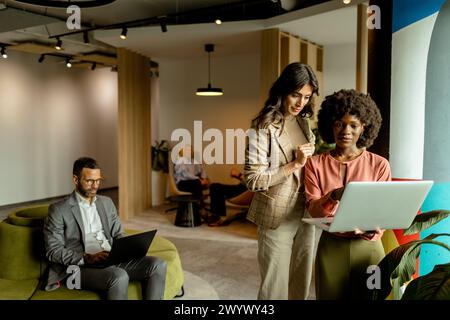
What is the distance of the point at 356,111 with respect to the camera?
73.6 inches

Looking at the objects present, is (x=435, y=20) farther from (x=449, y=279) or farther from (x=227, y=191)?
(x=227, y=191)

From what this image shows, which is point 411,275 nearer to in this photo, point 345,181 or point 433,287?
point 433,287

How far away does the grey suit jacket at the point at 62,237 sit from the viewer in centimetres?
286

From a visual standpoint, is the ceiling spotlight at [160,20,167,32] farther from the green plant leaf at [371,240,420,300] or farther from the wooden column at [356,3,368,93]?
the green plant leaf at [371,240,420,300]

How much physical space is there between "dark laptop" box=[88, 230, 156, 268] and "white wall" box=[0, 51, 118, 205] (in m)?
6.64

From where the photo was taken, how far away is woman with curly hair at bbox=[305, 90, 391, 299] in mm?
1842

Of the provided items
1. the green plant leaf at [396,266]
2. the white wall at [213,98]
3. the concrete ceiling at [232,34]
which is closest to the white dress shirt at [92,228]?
the green plant leaf at [396,266]

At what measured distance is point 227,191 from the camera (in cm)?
740

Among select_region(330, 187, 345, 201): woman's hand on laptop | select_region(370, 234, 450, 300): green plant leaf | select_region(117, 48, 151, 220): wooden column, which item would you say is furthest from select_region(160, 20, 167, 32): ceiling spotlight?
select_region(370, 234, 450, 300): green plant leaf

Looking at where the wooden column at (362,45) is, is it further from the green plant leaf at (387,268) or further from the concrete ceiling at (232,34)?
the green plant leaf at (387,268)

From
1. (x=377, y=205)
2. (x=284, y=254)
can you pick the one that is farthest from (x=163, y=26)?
(x=377, y=205)

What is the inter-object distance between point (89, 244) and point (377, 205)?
2187mm
